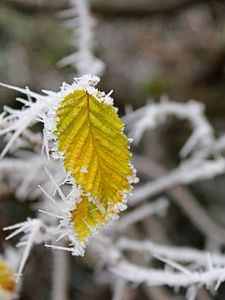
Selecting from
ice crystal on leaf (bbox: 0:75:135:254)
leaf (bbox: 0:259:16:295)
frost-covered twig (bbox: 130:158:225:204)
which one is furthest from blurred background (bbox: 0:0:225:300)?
ice crystal on leaf (bbox: 0:75:135:254)

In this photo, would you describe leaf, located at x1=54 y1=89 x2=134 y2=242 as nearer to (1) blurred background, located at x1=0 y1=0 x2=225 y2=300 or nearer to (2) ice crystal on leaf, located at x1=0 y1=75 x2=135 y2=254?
(2) ice crystal on leaf, located at x1=0 y1=75 x2=135 y2=254

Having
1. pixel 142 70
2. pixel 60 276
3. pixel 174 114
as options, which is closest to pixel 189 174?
pixel 174 114

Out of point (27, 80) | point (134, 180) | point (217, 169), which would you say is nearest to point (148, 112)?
point (217, 169)

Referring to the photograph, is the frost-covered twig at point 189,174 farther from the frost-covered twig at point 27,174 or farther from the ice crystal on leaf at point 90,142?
the ice crystal on leaf at point 90,142

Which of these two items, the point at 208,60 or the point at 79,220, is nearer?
the point at 79,220

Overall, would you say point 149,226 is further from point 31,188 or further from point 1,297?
point 1,297
